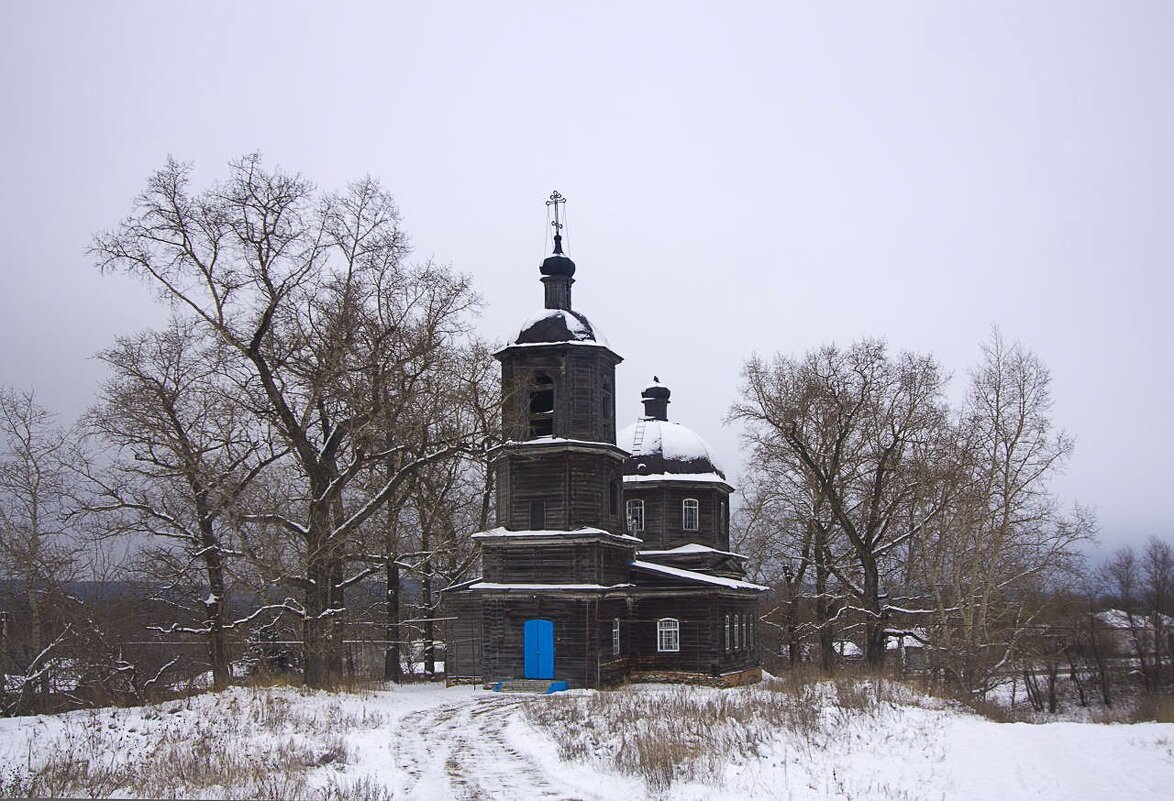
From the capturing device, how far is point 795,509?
40156 millimetres

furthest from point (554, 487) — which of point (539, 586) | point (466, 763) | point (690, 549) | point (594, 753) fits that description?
point (594, 753)

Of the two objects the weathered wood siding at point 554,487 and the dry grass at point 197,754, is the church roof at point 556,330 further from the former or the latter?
the dry grass at point 197,754

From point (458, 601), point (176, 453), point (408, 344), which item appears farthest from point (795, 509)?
point (176, 453)

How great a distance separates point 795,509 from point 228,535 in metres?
23.2

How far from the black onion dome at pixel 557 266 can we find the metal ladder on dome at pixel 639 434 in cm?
975

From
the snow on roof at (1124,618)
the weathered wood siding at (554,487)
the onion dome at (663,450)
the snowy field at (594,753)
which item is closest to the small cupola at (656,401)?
the onion dome at (663,450)

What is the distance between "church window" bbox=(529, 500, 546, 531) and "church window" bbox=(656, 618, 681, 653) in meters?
6.90

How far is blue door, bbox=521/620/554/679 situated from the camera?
1126 inches

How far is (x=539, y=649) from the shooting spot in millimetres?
28734

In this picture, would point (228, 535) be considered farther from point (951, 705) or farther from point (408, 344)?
point (951, 705)

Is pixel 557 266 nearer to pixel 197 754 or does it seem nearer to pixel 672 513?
pixel 672 513

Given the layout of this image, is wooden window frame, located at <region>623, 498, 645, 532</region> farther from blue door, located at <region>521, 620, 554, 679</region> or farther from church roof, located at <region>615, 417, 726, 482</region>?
blue door, located at <region>521, 620, 554, 679</region>

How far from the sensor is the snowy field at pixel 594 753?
37.4 ft

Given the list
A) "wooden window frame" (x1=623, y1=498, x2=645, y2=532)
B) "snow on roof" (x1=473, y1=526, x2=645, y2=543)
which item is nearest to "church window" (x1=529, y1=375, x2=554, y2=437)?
"snow on roof" (x1=473, y1=526, x2=645, y2=543)
